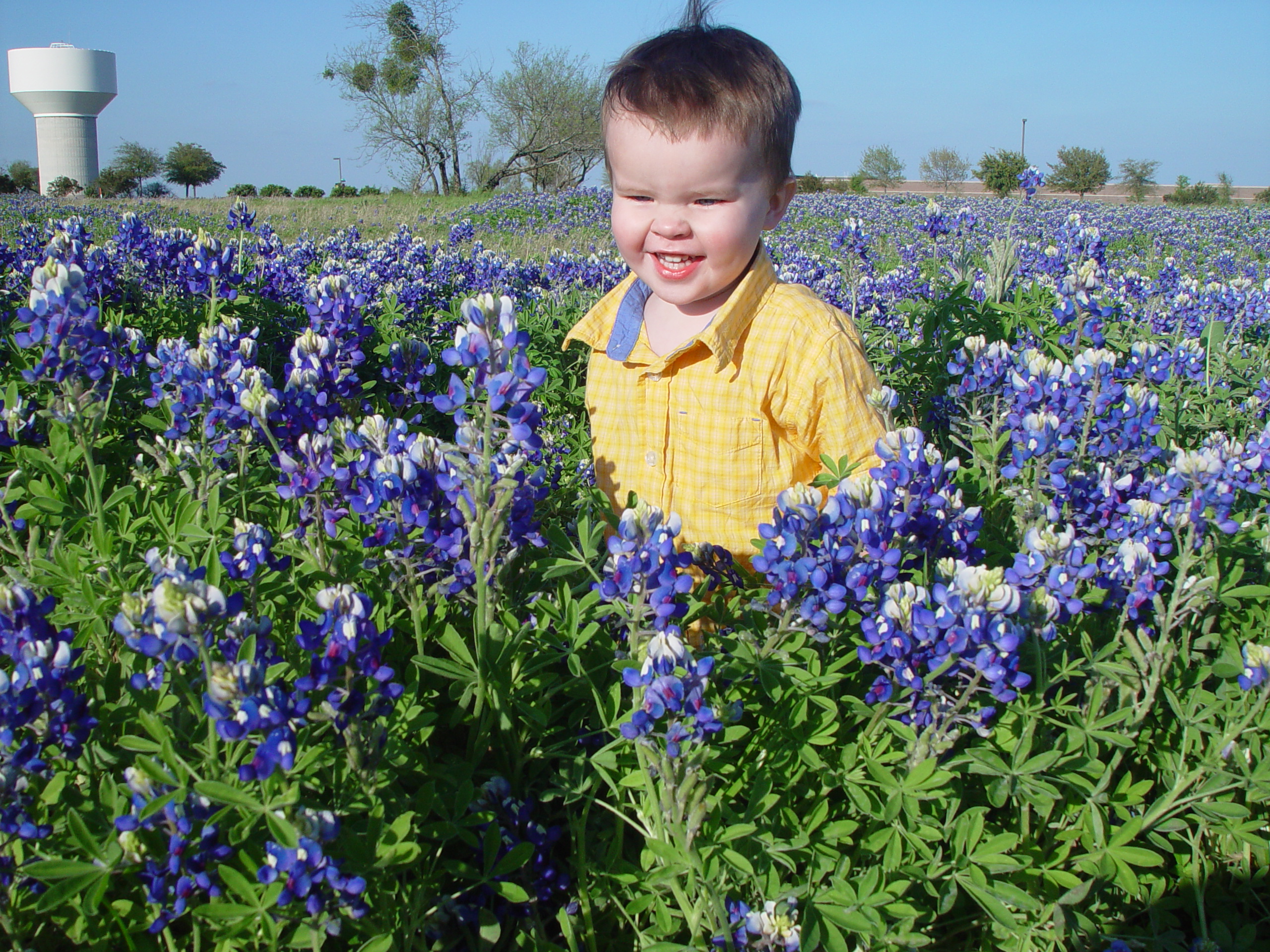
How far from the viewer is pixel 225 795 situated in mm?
1219

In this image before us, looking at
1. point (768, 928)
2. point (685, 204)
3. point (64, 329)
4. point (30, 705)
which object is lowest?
point (768, 928)

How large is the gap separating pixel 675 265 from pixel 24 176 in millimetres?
75670

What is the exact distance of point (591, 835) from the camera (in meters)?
1.78

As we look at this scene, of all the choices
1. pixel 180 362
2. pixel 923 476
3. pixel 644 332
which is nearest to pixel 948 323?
pixel 644 332

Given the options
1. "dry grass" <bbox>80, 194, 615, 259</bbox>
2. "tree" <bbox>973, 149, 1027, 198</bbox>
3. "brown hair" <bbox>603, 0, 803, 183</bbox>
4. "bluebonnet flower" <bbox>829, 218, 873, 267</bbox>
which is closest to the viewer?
"brown hair" <bbox>603, 0, 803, 183</bbox>

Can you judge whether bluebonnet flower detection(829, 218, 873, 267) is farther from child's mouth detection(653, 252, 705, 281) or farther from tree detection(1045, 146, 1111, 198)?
tree detection(1045, 146, 1111, 198)

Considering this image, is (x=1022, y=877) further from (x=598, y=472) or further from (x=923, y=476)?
(x=598, y=472)

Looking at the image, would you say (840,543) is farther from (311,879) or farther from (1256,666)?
(311,879)

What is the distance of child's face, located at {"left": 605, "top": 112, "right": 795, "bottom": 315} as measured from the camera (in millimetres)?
2045

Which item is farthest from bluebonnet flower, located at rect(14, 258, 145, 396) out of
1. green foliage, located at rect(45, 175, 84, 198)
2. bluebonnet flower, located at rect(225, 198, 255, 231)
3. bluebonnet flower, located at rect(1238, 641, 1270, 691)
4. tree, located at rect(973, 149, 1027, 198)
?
green foliage, located at rect(45, 175, 84, 198)

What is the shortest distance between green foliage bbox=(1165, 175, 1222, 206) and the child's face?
38.4 m

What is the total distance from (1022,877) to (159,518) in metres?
2.13

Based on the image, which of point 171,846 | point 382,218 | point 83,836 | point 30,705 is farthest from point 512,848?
point 382,218

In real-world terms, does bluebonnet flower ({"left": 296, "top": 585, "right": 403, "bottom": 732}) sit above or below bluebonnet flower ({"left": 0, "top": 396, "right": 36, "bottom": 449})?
below
